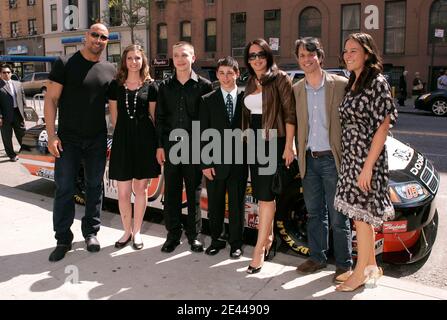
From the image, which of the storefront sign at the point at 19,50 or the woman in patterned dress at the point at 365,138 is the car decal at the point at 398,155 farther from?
the storefront sign at the point at 19,50

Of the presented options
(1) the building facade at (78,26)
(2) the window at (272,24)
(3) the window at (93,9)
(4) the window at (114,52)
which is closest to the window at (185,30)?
(1) the building facade at (78,26)

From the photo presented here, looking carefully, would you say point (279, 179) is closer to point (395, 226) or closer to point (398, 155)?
point (395, 226)

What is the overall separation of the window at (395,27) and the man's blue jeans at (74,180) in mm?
24287

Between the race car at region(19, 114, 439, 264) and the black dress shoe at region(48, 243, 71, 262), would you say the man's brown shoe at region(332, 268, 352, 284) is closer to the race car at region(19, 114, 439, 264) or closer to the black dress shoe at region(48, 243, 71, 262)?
the race car at region(19, 114, 439, 264)

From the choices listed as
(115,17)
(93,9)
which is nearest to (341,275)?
(115,17)

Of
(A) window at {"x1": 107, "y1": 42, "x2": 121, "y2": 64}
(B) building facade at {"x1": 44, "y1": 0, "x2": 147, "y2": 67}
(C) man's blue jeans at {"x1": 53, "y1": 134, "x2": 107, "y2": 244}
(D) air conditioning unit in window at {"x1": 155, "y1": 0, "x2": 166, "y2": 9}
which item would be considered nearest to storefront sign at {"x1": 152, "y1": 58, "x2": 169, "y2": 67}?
(B) building facade at {"x1": 44, "y1": 0, "x2": 147, "y2": 67}

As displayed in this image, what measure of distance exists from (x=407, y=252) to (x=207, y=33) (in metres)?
29.7

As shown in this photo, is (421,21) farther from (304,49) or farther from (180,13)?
(304,49)

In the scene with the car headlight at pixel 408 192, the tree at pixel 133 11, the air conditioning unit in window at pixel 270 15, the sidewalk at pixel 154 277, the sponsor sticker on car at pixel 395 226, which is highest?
the tree at pixel 133 11

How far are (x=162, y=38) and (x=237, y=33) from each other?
6686 millimetres

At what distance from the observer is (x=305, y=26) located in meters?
28.3

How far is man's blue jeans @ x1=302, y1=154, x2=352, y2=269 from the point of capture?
11.7ft

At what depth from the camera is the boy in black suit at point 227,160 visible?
13.0 ft

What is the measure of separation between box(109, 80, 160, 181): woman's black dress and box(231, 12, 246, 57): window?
26.7 meters
